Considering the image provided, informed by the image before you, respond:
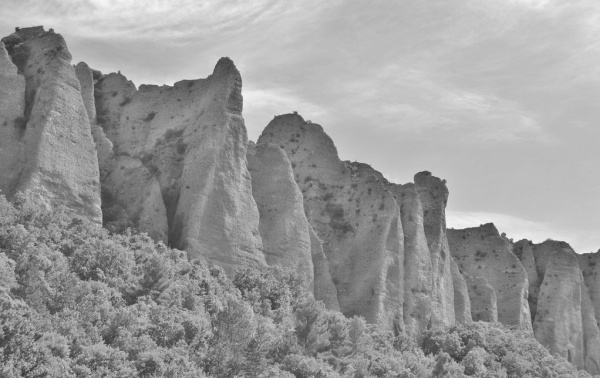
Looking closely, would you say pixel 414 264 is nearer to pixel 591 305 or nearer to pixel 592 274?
pixel 591 305

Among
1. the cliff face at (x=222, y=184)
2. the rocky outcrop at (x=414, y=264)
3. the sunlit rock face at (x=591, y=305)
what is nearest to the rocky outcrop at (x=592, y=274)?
the sunlit rock face at (x=591, y=305)

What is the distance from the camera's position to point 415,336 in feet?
187

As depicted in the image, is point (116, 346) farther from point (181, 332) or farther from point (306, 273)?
point (306, 273)

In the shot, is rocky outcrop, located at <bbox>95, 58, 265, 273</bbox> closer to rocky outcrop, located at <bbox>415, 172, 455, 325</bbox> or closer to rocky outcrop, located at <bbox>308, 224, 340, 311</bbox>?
rocky outcrop, located at <bbox>308, 224, 340, 311</bbox>

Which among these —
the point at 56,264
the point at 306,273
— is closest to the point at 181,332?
the point at 56,264

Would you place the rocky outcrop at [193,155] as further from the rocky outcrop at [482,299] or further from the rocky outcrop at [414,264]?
the rocky outcrop at [482,299]

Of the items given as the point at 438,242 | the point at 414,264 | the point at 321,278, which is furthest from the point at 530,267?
the point at 321,278

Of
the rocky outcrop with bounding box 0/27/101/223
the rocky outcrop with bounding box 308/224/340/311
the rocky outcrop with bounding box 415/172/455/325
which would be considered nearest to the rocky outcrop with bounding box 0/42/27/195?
the rocky outcrop with bounding box 0/27/101/223

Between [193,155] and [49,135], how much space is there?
27.9ft

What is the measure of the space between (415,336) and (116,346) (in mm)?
25633

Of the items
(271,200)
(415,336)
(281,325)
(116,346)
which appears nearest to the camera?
(116,346)

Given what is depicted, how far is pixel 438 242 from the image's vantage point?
2591 inches

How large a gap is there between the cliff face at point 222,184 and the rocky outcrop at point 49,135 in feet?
0.21

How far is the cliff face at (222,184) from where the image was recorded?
145 ft
